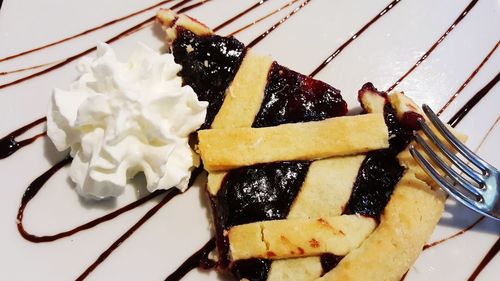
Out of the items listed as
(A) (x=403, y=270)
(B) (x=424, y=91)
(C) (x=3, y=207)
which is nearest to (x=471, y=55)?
(B) (x=424, y=91)

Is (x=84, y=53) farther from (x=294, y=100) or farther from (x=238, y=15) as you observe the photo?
(x=294, y=100)

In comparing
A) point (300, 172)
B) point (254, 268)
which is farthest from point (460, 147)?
point (254, 268)

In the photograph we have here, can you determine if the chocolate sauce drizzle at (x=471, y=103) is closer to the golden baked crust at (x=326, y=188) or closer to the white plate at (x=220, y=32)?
the white plate at (x=220, y=32)

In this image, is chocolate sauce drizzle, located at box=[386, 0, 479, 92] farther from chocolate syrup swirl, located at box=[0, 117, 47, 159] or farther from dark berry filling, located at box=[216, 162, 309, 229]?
chocolate syrup swirl, located at box=[0, 117, 47, 159]

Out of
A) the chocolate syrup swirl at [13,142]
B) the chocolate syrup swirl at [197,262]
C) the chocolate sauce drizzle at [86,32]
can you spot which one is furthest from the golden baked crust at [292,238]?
the chocolate sauce drizzle at [86,32]

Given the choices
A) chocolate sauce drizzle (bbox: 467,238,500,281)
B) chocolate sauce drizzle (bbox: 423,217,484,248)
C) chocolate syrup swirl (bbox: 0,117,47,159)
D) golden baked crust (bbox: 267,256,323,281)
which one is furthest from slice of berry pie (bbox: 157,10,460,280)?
chocolate syrup swirl (bbox: 0,117,47,159)

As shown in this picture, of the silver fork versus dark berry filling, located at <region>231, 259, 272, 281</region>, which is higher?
the silver fork

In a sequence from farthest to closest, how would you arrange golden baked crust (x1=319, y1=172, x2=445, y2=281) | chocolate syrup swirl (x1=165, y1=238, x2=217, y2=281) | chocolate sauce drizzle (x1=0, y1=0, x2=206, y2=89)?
chocolate sauce drizzle (x1=0, y1=0, x2=206, y2=89) → chocolate syrup swirl (x1=165, y1=238, x2=217, y2=281) → golden baked crust (x1=319, y1=172, x2=445, y2=281)
